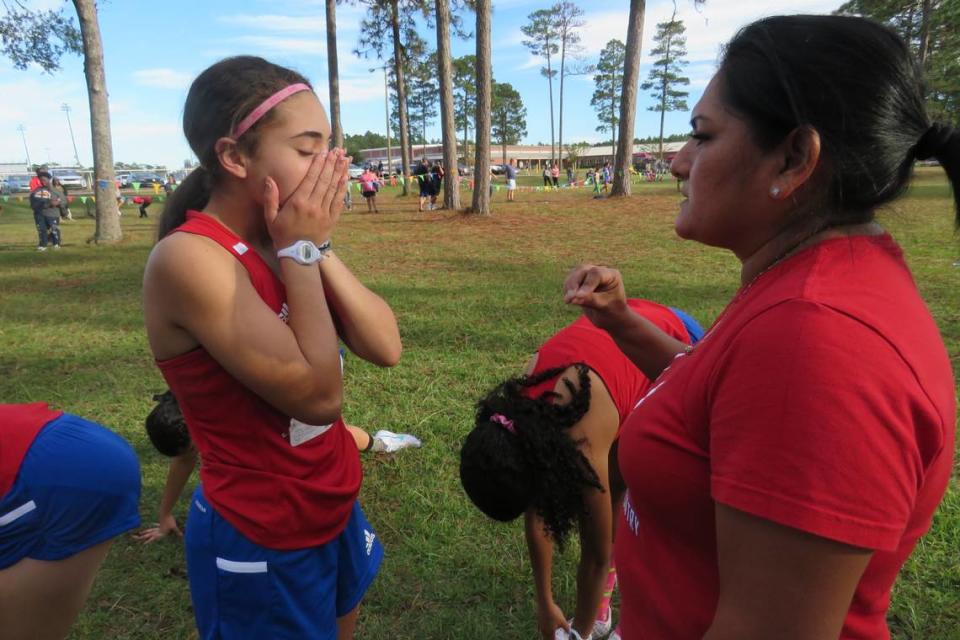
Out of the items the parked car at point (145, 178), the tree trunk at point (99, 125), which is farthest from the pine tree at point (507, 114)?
the tree trunk at point (99, 125)

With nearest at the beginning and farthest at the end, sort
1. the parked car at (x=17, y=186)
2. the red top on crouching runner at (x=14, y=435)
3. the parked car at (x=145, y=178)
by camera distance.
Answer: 1. the red top on crouching runner at (x=14, y=435)
2. the parked car at (x=17, y=186)
3. the parked car at (x=145, y=178)

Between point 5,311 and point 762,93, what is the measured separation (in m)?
9.09

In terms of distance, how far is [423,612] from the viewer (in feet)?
8.43

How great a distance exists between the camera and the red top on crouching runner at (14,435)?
1459 mm

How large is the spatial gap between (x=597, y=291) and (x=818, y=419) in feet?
3.13

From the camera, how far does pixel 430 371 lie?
4949 millimetres

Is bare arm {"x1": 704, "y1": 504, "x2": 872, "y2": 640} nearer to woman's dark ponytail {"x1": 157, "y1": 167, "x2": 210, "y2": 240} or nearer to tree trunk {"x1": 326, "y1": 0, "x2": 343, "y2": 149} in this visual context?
woman's dark ponytail {"x1": 157, "y1": 167, "x2": 210, "y2": 240}

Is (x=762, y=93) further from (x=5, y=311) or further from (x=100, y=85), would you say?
(x=100, y=85)

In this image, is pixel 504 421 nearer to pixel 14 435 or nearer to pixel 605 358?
pixel 605 358

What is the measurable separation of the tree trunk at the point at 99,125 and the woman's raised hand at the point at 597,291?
14.0 metres

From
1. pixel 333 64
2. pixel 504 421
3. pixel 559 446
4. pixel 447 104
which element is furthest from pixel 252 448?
pixel 333 64

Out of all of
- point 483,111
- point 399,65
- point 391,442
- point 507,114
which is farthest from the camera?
point 507,114

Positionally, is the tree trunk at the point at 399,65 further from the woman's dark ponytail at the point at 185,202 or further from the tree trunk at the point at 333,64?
the woman's dark ponytail at the point at 185,202

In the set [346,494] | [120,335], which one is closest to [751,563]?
[346,494]
